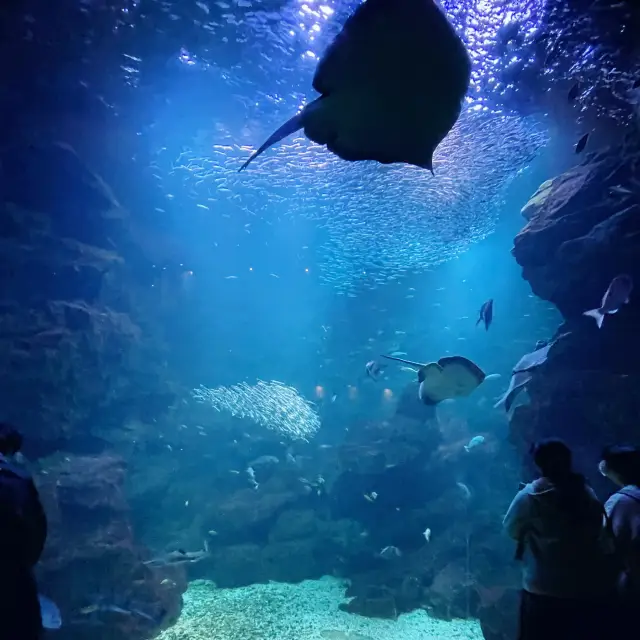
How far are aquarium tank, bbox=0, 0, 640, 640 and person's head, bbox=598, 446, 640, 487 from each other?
3.46 ft

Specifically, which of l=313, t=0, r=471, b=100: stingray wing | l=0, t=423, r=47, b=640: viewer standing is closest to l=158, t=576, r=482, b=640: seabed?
l=0, t=423, r=47, b=640: viewer standing

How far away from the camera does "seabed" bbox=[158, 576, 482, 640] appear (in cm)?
590

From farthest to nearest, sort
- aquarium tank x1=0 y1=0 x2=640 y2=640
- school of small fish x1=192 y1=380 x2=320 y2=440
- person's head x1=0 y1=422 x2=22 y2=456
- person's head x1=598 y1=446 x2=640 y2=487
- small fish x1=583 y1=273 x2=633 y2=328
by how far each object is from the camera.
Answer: school of small fish x1=192 y1=380 x2=320 y2=440
aquarium tank x1=0 y1=0 x2=640 y2=640
small fish x1=583 y1=273 x2=633 y2=328
person's head x1=0 y1=422 x2=22 y2=456
person's head x1=598 y1=446 x2=640 y2=487

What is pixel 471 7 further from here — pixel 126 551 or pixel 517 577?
pixel 126 551

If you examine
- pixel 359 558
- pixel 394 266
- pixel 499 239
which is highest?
pixel 499 239

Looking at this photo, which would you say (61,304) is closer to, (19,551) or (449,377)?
(449,377)

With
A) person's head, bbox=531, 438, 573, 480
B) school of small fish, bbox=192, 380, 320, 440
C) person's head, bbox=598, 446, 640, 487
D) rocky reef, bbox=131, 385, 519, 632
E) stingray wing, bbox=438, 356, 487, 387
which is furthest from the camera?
school of small fish, bbox=192, 380, 320, 440

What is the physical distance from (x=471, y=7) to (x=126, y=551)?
913 centimetres

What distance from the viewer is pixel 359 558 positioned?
9.33 m

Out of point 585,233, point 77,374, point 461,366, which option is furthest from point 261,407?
point 461,366

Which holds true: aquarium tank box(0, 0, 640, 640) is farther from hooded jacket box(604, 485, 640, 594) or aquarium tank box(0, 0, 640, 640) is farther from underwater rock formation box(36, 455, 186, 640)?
hooded jacket box(604, 485, 640, 594)

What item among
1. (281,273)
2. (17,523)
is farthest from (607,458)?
(281,273)

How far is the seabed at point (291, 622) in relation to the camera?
590cm

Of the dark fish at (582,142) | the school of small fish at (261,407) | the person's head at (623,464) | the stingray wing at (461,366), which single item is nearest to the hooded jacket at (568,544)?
the person's head at (623,464)
